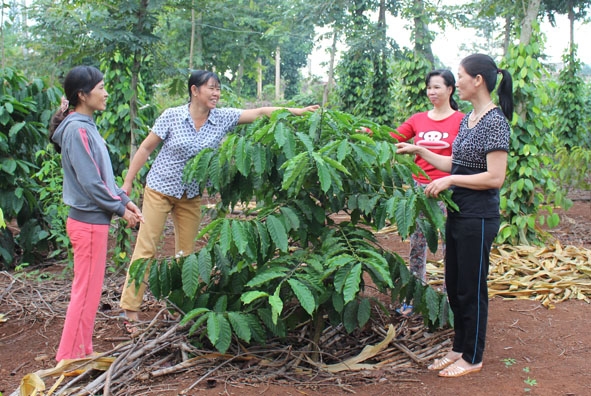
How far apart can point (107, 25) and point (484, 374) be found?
3.49 metres

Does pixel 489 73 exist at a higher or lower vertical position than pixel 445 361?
higher

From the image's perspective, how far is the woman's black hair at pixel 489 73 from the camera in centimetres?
274

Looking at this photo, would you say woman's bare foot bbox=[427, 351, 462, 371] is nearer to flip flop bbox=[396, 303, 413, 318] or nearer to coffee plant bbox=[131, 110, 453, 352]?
coffee plant bbox=[131, 110, 453, 352]

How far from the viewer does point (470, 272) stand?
2.80 m

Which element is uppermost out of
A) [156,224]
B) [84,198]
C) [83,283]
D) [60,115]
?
[60,115]

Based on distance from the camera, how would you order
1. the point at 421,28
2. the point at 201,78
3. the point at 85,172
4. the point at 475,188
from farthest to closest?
1. the point at 421,28
2. the point at 201,78
3. the point at 85,172
4. the point at 475,188

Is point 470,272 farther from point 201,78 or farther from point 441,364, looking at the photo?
point 201,78

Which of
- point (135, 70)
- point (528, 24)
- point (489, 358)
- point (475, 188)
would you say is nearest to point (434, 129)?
point (475, 188)

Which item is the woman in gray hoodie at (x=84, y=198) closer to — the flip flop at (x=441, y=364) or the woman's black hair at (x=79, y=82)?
the woman's black hair at (x=79, y=82)

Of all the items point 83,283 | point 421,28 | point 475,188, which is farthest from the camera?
point 421,28

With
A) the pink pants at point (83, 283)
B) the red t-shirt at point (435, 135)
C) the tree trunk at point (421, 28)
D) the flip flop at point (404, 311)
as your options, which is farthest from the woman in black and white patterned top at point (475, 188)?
the tree trunk at point (421, 28)

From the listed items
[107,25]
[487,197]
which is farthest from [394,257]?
[107,25]

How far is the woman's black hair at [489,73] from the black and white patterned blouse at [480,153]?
7 cm

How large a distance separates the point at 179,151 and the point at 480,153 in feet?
5.73
